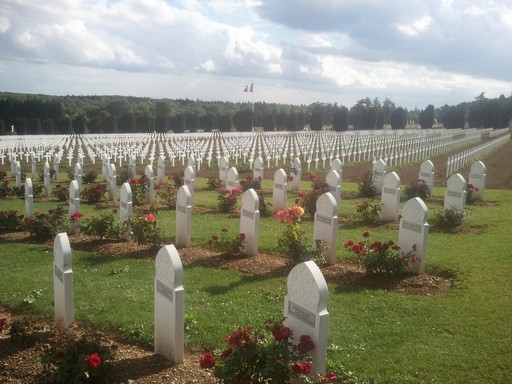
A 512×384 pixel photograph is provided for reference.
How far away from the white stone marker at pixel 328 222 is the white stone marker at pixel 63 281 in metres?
4.45

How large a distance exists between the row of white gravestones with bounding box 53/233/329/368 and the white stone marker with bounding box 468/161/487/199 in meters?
12.6

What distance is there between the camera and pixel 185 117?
254ft

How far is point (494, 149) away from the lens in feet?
131

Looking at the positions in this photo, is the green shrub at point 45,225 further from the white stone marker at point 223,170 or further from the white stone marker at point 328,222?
the white stone marker at point 223,170

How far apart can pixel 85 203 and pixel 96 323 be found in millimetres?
9627

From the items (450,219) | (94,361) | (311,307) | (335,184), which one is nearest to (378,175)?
(335,184)

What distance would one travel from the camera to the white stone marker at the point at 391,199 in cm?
1245

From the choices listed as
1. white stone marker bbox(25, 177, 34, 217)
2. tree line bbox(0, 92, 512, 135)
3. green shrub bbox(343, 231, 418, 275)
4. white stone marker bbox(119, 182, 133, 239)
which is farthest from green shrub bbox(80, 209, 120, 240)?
tree line bbox(0, 92, 512, 135)

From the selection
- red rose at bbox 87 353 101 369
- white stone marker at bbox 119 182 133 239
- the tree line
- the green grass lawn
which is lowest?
the green grass lawn

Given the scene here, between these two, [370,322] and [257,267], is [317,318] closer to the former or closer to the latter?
[370,322]

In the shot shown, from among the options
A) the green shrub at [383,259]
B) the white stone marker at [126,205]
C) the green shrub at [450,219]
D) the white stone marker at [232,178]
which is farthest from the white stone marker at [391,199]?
the white stone marker at [126,205]

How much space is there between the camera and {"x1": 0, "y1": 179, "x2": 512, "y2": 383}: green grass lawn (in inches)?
207

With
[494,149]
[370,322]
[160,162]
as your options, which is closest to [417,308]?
[370,322]

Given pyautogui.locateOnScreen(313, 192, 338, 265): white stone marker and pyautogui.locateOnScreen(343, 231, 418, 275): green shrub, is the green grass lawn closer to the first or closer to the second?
pyautogui.locateOnScreen(343, 231, 418, 275): green shrub
